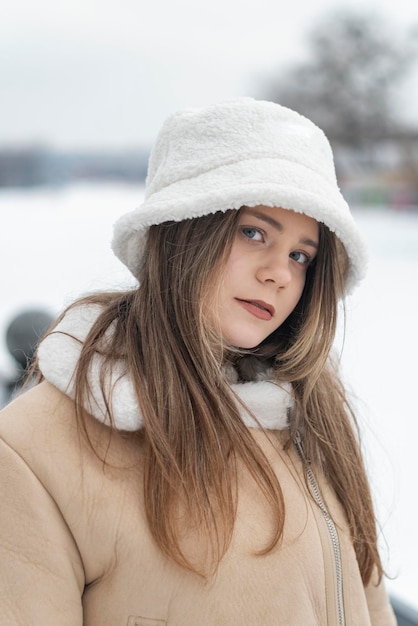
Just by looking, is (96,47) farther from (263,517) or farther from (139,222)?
(263,517)

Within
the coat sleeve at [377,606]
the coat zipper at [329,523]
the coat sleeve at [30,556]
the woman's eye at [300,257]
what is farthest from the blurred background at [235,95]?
the coat sleeve at [30,556]

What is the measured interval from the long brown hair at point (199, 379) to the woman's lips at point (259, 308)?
0.05 meters

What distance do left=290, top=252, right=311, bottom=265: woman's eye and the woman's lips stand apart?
0.09 m

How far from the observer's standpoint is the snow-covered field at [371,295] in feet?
5.40

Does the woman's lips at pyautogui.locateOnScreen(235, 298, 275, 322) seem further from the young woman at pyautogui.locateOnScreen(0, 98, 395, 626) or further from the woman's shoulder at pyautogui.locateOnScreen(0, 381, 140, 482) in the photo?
the woman's shoulder at pyautogui.locateOnScreen(0, 381, 140, 482)

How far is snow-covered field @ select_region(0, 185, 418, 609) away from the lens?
1645 millimetres

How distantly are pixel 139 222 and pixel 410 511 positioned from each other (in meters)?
1.20

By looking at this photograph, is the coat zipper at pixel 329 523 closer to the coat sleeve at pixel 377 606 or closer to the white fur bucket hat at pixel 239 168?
the coat sleeve at pixel 377 606

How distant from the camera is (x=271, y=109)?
2.84ft

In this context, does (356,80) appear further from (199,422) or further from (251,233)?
(199,422)

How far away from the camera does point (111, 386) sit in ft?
2.61

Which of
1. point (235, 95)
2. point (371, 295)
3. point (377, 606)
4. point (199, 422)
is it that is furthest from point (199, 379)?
point (371, 295)

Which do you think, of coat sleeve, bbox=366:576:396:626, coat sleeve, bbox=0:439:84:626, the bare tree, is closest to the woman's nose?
coat sleeve, bbox=0:439:84:626

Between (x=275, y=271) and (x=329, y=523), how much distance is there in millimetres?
349
